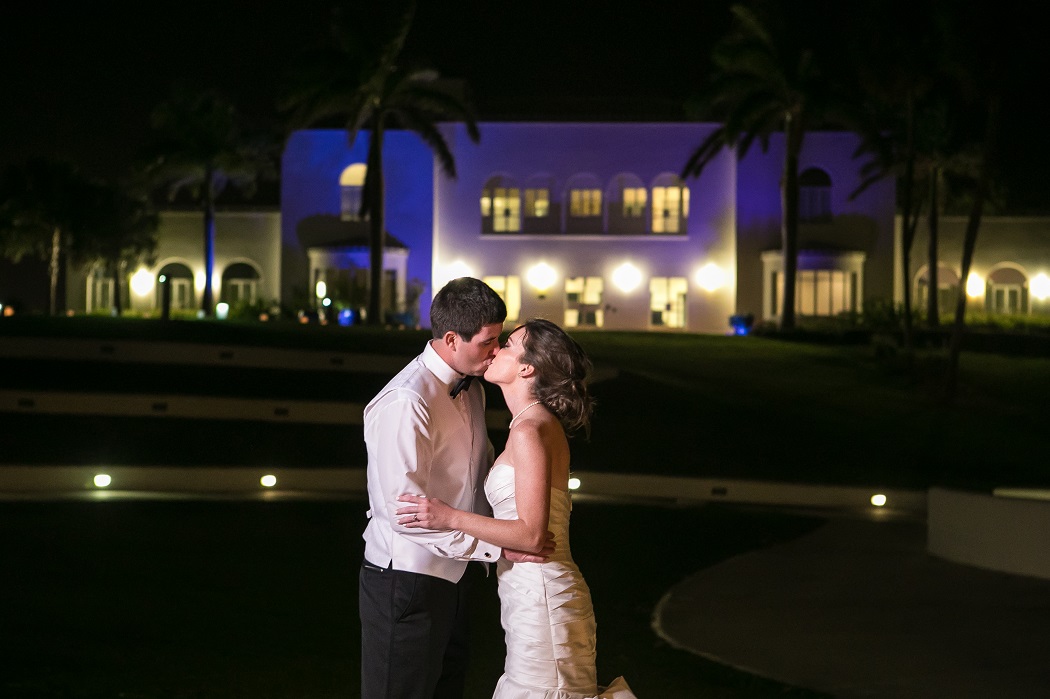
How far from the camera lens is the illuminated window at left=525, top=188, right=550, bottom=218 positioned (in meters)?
43.8

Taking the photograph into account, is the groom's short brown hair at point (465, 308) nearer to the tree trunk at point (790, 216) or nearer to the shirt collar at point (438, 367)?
the shirt collar at point (438, 367)

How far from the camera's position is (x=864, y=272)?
42969 millimetres

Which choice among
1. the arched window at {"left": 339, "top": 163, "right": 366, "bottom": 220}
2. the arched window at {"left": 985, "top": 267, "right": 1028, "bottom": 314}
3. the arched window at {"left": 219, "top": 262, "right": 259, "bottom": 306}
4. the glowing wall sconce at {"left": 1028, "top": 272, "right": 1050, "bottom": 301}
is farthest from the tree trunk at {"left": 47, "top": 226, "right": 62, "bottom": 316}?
the glowing wall sconce at {"left": 1028, "top": 272, "right": 1050, "bottom": 301}

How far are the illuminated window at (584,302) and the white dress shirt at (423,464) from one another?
3870 centimetres

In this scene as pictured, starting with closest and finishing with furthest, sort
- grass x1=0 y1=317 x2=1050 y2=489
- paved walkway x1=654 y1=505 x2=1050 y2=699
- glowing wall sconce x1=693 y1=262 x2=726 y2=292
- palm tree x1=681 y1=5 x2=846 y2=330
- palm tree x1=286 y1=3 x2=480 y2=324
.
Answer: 1. paved walkway x1=654 y1=505 x2=1050 y2=699
2. grass x1=0 y1=317 x2=1050 y2=489
3. palm tree x1=681 y1=5 x2=846 y2=330
4. palm tree x1=286 y1=3 x2=480 y2=324
5. glowing wall sconce x1=693 y1=262 x2=726 y2=292

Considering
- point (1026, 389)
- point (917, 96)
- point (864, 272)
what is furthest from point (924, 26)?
point (864, 272)

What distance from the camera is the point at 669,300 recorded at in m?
43.5

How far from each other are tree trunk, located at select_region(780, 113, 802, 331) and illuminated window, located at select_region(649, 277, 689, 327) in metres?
6.07

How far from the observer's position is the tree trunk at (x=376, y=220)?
3731cm

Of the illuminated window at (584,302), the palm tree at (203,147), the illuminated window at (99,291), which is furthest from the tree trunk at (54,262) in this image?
the illuminated window at (584,302)

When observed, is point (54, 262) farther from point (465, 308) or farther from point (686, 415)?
point (465, 308)

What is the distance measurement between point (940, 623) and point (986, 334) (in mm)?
26552

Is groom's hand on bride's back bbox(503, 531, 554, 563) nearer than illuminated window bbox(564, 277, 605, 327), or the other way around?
groom's hand on bride's back bbox(503, 531, 554, 563)

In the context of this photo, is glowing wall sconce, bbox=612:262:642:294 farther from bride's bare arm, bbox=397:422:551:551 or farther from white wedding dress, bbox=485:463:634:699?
bride's bare arm, bbox=397:422:551:551
